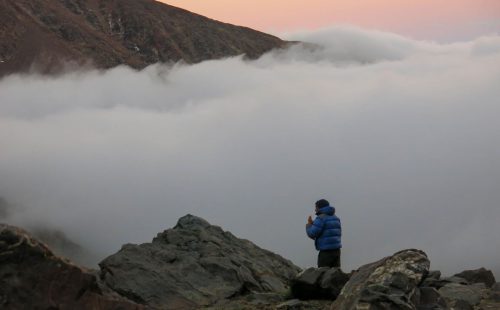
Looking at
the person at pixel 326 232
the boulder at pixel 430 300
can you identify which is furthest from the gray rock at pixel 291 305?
the boulder at pixel 430 300

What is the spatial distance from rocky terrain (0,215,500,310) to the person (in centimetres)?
133

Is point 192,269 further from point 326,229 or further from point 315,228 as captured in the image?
point 326,229

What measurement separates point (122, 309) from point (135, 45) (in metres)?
190

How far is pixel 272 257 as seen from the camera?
21.2m

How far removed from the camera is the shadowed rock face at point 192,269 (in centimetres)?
1577

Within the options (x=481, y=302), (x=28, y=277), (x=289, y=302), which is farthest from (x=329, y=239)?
(x=28, y=277)

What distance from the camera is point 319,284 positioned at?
573 inches

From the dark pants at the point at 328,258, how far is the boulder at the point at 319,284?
1.47m

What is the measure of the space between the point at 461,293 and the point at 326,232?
146 inches

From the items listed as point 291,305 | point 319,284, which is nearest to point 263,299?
point 291,305

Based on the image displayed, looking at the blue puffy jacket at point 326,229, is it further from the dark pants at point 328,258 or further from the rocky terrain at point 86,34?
the rocky terrain at point 86,34

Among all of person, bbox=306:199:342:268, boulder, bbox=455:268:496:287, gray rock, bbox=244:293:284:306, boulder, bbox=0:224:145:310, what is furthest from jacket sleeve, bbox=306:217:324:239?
boulder, bbox=0:224:145:310

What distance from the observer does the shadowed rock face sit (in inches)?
621

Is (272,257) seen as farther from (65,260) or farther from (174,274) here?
(65,260)
